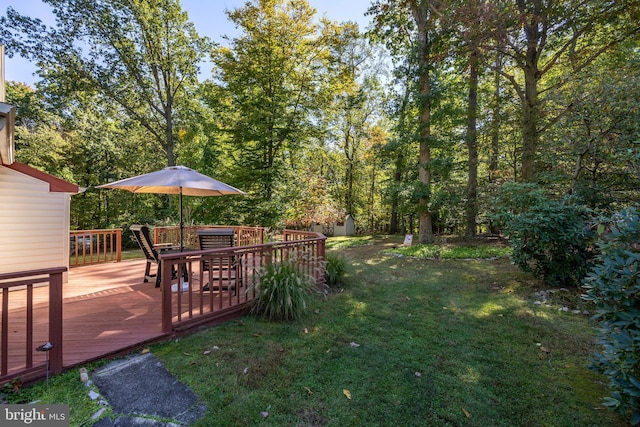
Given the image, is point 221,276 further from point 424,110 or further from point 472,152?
point 472,152

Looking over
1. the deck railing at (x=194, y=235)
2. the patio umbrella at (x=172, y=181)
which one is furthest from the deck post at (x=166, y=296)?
the deck railing at (x=194, y=235)

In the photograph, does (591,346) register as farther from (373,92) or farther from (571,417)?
(373,92)

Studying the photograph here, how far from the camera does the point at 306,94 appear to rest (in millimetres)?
11914

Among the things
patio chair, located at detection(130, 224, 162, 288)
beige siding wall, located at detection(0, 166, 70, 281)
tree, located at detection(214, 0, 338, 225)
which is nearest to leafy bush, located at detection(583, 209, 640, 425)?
patio chair, located at detection(130, 224, 162, 288)

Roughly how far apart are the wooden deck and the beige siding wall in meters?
0.57

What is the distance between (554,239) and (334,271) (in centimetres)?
405

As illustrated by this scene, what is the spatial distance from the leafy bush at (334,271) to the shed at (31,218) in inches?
201

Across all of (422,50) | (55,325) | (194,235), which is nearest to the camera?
(55,325)

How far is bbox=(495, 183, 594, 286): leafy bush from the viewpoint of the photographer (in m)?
4.71

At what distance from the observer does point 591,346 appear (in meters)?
3.16

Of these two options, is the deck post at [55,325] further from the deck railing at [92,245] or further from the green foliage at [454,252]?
the green foliage at [454,252]

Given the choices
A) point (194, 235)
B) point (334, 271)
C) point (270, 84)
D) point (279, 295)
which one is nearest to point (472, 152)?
point (334, 271)

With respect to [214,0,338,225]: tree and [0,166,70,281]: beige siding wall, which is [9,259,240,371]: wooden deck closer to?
[0,166,70,281]: beige siding wall

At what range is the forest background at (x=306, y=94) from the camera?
7273 millimetres
